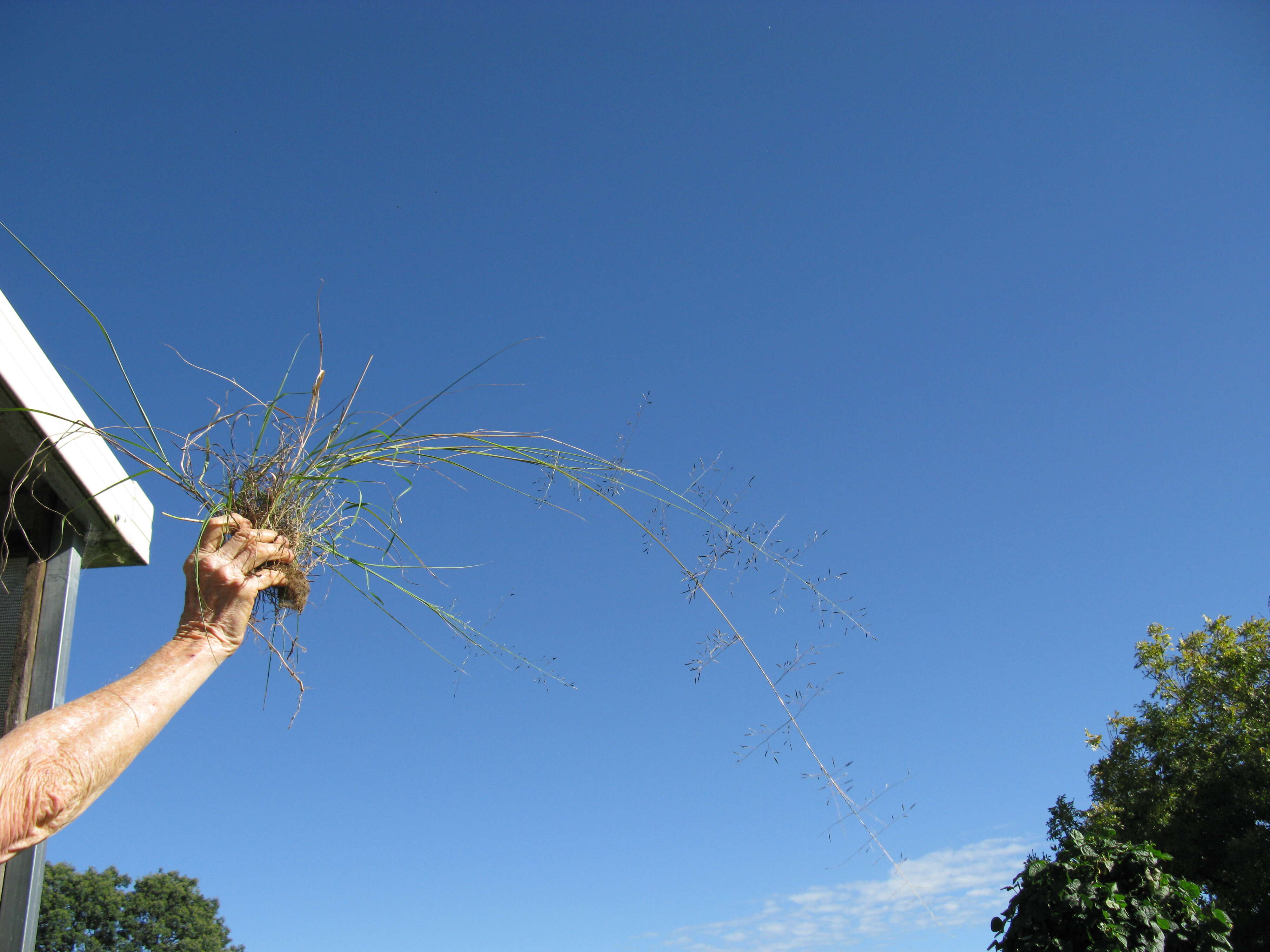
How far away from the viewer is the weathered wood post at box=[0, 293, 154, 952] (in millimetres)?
1716

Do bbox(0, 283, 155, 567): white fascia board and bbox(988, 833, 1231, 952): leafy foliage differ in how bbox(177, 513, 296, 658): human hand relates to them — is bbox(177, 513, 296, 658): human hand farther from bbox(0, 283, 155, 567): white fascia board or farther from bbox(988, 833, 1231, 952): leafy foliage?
bbox(988, 833, 1231, 952): leafy foliage

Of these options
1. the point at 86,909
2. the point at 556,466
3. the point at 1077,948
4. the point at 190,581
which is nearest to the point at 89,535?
the point at 190,581

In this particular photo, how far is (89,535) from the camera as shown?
86.7 inches

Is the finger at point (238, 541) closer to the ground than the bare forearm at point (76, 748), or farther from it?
farther from it

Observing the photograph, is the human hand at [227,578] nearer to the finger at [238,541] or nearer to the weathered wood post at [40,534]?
the finger at [238,541]

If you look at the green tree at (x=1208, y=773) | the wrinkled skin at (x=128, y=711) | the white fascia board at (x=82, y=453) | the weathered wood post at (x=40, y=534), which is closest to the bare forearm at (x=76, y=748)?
the wrinkled skin at (x=128, y=711)

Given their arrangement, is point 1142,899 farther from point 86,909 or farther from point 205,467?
point 86,909

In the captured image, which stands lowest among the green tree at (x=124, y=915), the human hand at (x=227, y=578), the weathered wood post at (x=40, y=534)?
the human hand at (x=227, y=578)

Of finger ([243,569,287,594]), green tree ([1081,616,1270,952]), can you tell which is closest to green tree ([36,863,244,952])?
green tree ([1081,616,1270,952])

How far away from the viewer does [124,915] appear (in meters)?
23.4

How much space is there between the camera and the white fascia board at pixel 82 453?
64.4 inches

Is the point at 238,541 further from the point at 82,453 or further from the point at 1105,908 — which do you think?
the point at 1105,908

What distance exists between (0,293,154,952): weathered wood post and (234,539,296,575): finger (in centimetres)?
57

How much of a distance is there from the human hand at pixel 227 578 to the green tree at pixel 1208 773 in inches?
449
